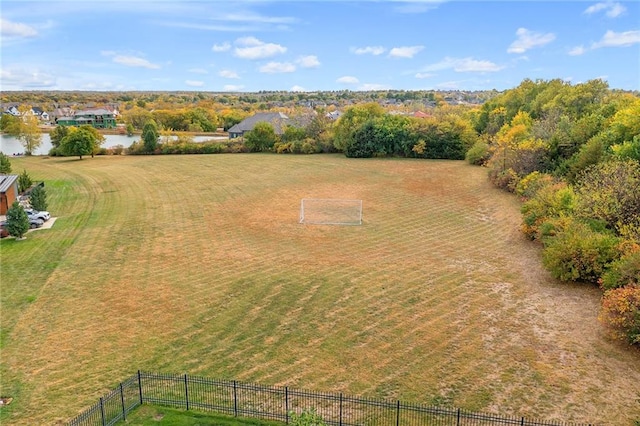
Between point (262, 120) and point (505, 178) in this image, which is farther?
point (262, 120)

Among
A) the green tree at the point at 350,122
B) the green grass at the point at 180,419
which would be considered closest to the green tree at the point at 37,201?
the green grass at the point at 180,419

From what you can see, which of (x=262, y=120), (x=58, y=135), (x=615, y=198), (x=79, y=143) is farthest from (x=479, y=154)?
(x=58, y=135)

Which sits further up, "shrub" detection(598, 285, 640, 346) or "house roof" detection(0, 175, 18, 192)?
"house roof" detection(0, 175, 18, 192)

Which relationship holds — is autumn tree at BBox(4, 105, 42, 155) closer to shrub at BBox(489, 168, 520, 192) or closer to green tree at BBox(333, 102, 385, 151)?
green tree at BBox(333, 102, 385, 151)

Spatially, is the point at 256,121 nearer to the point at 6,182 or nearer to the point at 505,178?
the point at 505,178

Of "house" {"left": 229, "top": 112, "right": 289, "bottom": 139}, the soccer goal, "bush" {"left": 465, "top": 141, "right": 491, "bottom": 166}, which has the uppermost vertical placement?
"house" {"left": 229, "top": 112, "right": 289, "bottom": 139}

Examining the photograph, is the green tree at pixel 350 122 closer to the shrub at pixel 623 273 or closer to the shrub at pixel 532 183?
the shrub at pixel 532 183

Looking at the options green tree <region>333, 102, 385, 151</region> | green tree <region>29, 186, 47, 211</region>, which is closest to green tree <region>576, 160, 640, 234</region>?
green tree <region>29, 186, 47, 211</region>
